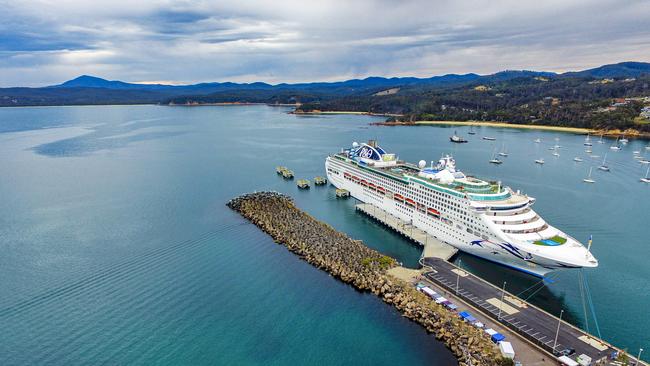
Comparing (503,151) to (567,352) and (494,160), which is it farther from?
(567,352)

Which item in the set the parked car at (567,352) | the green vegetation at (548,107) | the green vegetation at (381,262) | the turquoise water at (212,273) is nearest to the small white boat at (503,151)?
the turquoise water at (212,273)

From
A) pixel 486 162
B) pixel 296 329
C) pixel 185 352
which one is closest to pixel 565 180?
pixel 486 162

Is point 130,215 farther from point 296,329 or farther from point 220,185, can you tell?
point 296,329

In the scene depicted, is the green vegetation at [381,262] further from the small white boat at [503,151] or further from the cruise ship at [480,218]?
the small white boat at [503,151]

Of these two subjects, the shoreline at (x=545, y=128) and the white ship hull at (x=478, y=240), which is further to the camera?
the shoreline at (x=545, y=128)

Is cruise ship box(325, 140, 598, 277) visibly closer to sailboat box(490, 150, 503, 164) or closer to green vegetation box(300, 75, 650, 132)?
sailboat box(490, 150, 503, 164)

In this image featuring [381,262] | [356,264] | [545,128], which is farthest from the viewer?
[545,128]

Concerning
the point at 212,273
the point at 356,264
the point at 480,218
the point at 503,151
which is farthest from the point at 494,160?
the point at 212,273
